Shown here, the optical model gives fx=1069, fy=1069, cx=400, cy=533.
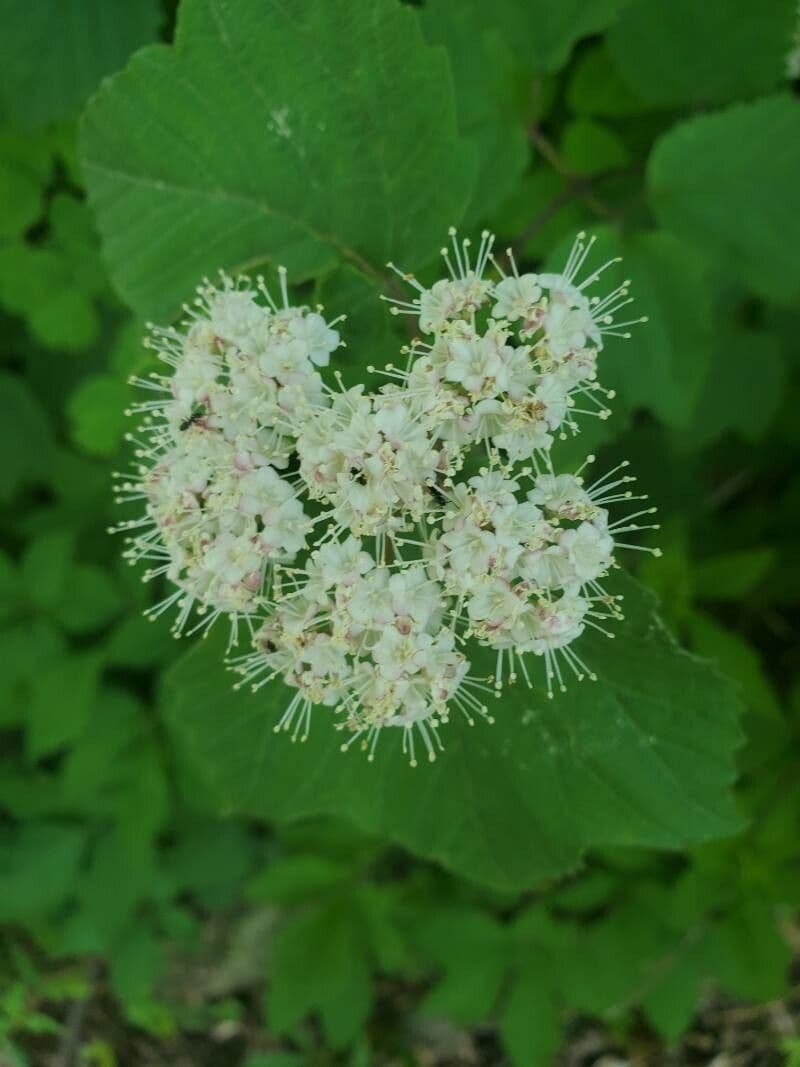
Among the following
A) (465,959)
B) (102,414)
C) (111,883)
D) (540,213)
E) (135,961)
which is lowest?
(465,959)

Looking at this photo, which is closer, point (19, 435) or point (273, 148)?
point (273, 148)

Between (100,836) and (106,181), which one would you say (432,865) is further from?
(106,181)

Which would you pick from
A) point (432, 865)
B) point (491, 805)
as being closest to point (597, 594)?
point (491, 805)

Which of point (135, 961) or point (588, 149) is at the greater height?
point (588, 149)

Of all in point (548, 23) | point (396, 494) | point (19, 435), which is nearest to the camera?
point (396, 494)

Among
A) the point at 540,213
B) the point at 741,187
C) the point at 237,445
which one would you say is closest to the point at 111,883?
the point at 237,445

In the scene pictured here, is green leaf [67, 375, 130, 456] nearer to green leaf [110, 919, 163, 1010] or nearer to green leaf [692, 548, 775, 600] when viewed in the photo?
green leaf [692, 548, 775, 600]

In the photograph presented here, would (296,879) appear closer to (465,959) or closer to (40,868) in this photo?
(465,959)

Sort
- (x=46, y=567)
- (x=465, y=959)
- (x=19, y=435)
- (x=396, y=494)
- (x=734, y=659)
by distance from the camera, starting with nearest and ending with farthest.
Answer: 1. (x=396, y=494)
2. (x=734, y=659)
3. (x=46, y=567)
4. (x=19, y=435)
5. (x=465, y=959)
